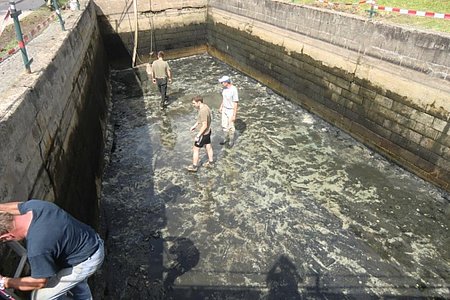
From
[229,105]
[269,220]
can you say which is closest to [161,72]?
[229,105]

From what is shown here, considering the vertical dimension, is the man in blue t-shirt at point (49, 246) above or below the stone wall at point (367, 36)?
below

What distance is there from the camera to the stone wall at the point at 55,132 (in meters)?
3.94

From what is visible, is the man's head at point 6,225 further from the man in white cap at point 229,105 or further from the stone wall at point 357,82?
the stone wall at point 357,82

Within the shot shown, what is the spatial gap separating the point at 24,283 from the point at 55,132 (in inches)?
134

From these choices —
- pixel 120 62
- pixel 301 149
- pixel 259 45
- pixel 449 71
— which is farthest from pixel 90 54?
pixel 449 71

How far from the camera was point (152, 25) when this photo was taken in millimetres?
16906

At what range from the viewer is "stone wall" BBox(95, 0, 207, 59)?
1594 cm

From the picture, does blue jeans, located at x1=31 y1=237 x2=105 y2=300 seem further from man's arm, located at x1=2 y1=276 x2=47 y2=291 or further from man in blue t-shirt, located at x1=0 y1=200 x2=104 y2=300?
man's arm, located at x1=2 y1=276 x2=47 y2=291

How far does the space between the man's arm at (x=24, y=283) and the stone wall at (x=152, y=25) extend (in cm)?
1464

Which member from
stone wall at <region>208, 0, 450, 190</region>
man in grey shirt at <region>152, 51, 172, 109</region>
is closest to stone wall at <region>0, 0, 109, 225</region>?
man in grey shirt at <region>152, 51, 172, 109</region>

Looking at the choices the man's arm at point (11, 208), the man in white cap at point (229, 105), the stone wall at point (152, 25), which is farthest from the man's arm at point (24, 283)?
the stone wall at point (152, 25)

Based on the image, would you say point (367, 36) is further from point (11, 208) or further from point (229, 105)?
point (11, 208)

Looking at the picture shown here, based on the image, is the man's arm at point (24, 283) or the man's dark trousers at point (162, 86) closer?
the man's arm at point (24, 283)

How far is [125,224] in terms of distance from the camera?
6.95 metres
